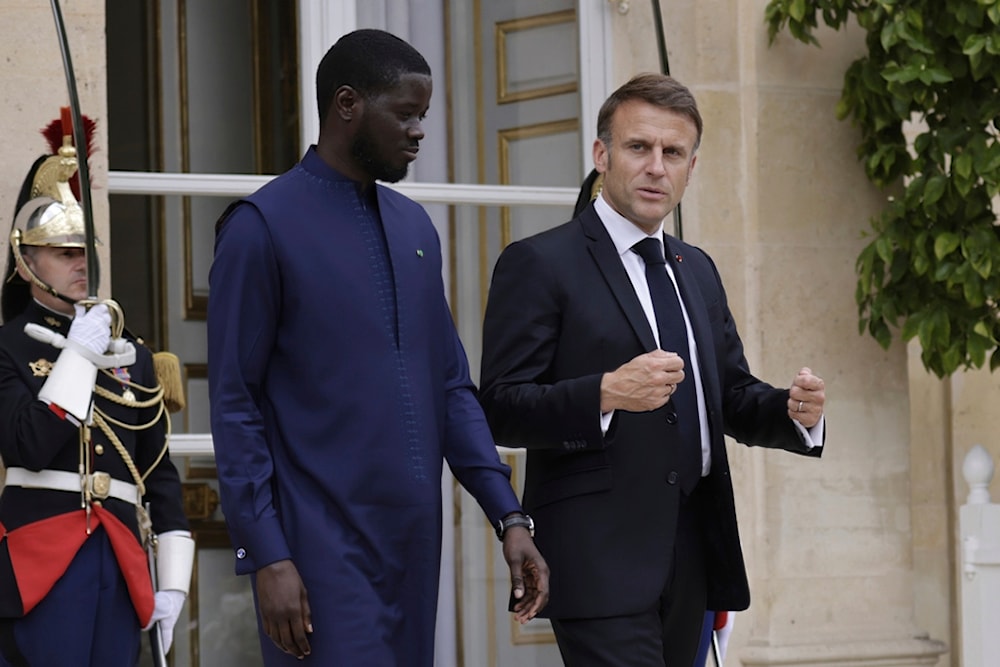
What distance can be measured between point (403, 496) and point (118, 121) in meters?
2.36

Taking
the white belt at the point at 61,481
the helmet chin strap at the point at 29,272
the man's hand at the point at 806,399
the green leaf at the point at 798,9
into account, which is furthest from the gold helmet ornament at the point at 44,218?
the green leaf at the point at 798,9

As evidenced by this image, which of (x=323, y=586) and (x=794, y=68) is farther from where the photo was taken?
(x=794, y=68)

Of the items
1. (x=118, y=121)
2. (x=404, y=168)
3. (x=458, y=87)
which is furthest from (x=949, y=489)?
(x=404, y=168)

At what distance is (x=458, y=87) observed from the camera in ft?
16.4

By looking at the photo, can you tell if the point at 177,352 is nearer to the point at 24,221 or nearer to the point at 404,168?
the point at 24,221

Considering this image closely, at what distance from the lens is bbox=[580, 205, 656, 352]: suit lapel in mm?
3111

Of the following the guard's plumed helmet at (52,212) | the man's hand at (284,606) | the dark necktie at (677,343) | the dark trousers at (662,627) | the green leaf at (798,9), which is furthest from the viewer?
the green leaf at (798,9)

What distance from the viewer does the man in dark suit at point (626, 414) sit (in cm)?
301

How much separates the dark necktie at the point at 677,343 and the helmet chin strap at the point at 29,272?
1.29 m

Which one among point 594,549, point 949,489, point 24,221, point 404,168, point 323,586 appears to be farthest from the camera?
point 949,489

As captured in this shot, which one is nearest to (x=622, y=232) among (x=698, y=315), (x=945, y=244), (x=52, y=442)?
(x=698, y=315)

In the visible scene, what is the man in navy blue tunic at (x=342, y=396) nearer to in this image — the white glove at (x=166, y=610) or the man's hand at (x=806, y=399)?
the man's hand at (x=806, y=399)

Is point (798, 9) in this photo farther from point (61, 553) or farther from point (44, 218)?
point (61, 553)

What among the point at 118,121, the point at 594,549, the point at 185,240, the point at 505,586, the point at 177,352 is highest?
the point at 118,121
